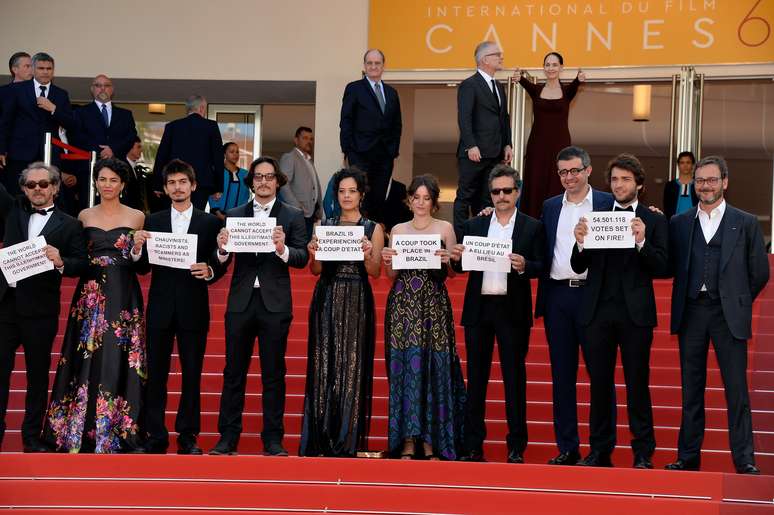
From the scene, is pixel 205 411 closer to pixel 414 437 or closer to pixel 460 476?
pixel 414 437

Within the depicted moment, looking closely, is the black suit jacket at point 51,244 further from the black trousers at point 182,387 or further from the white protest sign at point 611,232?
the white protest sign at point 611,232

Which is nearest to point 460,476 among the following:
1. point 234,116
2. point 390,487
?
point 390,487

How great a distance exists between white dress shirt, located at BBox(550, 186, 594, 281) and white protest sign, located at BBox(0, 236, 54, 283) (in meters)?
2.92

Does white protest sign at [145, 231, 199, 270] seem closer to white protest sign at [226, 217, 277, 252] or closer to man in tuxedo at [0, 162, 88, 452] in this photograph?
white protest sign at [226, 217, 277, 252]

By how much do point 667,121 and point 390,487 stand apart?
14.9 meters

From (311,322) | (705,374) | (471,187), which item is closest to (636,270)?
(705,374)

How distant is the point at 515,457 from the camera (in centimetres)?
743

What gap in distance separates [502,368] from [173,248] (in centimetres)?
204

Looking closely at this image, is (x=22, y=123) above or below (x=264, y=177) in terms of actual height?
above

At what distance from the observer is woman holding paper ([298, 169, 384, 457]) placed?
24.8 ft

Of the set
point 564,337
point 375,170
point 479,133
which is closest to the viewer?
point 564,337

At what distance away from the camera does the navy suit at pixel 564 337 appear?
732 centimetres

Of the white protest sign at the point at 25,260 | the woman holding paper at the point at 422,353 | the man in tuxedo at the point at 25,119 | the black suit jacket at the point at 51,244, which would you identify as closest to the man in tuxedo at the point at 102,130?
the man in tuxedo at the point at 25,119

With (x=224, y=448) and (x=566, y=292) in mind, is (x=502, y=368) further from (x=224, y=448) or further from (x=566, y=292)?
(x=224, y=448)
